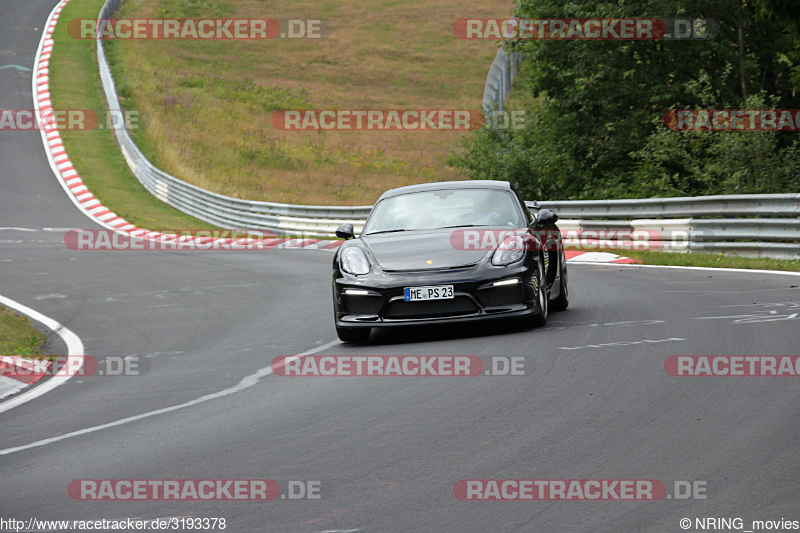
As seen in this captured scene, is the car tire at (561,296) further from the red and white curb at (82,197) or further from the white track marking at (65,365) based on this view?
the red and white curb at (82,197)

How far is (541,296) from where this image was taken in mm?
9320

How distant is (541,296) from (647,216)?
1073cm

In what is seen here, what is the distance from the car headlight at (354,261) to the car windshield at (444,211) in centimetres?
74

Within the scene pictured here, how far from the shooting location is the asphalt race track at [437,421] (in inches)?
177

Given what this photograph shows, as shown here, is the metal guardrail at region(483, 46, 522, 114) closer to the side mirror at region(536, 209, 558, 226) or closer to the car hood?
the side mirror at region(536, 209, 558, 226)

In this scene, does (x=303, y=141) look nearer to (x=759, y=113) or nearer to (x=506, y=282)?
(x=759, y=113)

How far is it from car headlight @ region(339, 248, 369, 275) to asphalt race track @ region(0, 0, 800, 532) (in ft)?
2.26

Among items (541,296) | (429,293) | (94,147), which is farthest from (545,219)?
(94,147)

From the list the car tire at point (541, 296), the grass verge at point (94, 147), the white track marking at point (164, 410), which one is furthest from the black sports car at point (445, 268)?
the grass verge at point (94, 147)

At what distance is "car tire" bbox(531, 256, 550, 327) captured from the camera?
9242 millimetres

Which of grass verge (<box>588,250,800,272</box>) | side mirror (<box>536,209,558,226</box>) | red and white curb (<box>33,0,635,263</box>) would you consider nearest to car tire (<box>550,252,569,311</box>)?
side mirror (<box>536,209,558,226</box>)

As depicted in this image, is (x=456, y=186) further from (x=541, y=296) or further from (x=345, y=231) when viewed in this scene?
(x=541, y=296)

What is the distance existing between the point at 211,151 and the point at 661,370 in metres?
40.4

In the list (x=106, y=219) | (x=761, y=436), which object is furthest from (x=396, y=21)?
(x=761, y=436)
